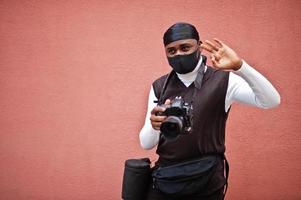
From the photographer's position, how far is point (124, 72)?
202 cm

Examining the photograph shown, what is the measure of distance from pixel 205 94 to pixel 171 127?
7.3 inches

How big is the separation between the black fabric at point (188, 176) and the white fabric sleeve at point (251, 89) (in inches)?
8.4

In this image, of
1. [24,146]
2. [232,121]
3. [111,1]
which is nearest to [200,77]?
[232,121]

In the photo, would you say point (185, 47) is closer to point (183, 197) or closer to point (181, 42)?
point (181, 42)

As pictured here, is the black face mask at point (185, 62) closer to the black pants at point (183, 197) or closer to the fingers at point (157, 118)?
the fingers at point (157, 118)

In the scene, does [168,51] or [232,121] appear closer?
[168,51]

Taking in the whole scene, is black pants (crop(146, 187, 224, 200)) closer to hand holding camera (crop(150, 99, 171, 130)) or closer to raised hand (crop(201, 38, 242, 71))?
hand holding camera (crop(150, 99, 171, 130))

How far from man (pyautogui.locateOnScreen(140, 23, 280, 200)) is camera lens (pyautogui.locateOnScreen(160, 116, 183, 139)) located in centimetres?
4

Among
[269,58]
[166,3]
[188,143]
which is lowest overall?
[188,143]

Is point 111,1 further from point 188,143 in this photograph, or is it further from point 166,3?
point 188,143

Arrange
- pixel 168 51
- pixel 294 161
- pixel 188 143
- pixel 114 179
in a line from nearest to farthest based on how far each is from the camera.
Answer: pixel 188 143 < pixel 168 51 < pixel 294 161 < pixel 114 179

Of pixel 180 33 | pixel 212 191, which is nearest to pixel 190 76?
pixel 180 33

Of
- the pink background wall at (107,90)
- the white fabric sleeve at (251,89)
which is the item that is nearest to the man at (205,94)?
the white fabric sleeve at (251,89)

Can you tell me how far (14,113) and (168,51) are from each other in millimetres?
1430
